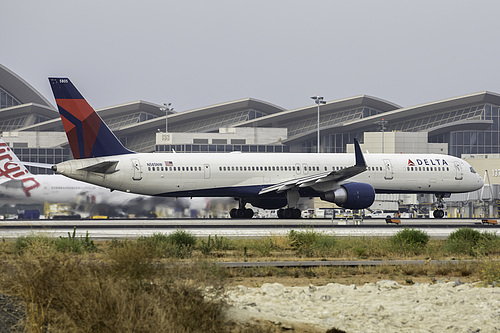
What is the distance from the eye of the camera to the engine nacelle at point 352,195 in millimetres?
42469

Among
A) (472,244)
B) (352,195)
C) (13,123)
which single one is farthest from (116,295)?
(13,123)

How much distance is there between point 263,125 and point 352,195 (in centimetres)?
7116

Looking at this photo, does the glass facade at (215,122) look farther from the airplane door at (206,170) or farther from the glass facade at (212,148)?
the airplane door at (206,170)

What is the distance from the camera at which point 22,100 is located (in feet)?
411

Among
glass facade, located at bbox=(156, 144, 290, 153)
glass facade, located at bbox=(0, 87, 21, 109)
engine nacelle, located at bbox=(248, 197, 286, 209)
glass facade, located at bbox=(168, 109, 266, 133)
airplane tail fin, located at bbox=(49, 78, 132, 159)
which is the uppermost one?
glass facade, located at bbox=(0, 87, 21, 109)

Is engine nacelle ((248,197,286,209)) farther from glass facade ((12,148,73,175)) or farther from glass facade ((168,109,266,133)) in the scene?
glass facade ((168,109,266,133))

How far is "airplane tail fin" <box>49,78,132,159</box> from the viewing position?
40.0 metres

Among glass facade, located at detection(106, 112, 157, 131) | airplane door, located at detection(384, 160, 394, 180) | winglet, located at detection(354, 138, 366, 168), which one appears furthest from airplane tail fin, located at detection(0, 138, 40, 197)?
glass facade, located at detection(106, 112, 157, 131)

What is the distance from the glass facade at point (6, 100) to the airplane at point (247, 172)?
86927 mm

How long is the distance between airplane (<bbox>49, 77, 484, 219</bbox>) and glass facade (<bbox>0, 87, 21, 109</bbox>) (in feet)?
285

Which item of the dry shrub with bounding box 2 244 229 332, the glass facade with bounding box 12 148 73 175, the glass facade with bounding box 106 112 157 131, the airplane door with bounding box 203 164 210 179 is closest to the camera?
the dry shrub with bounding box 2 244 229 332

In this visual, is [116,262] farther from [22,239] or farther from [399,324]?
[22,239]

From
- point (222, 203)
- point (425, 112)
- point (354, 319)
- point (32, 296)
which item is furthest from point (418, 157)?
point (425, 112)

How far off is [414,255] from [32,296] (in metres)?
15.5
